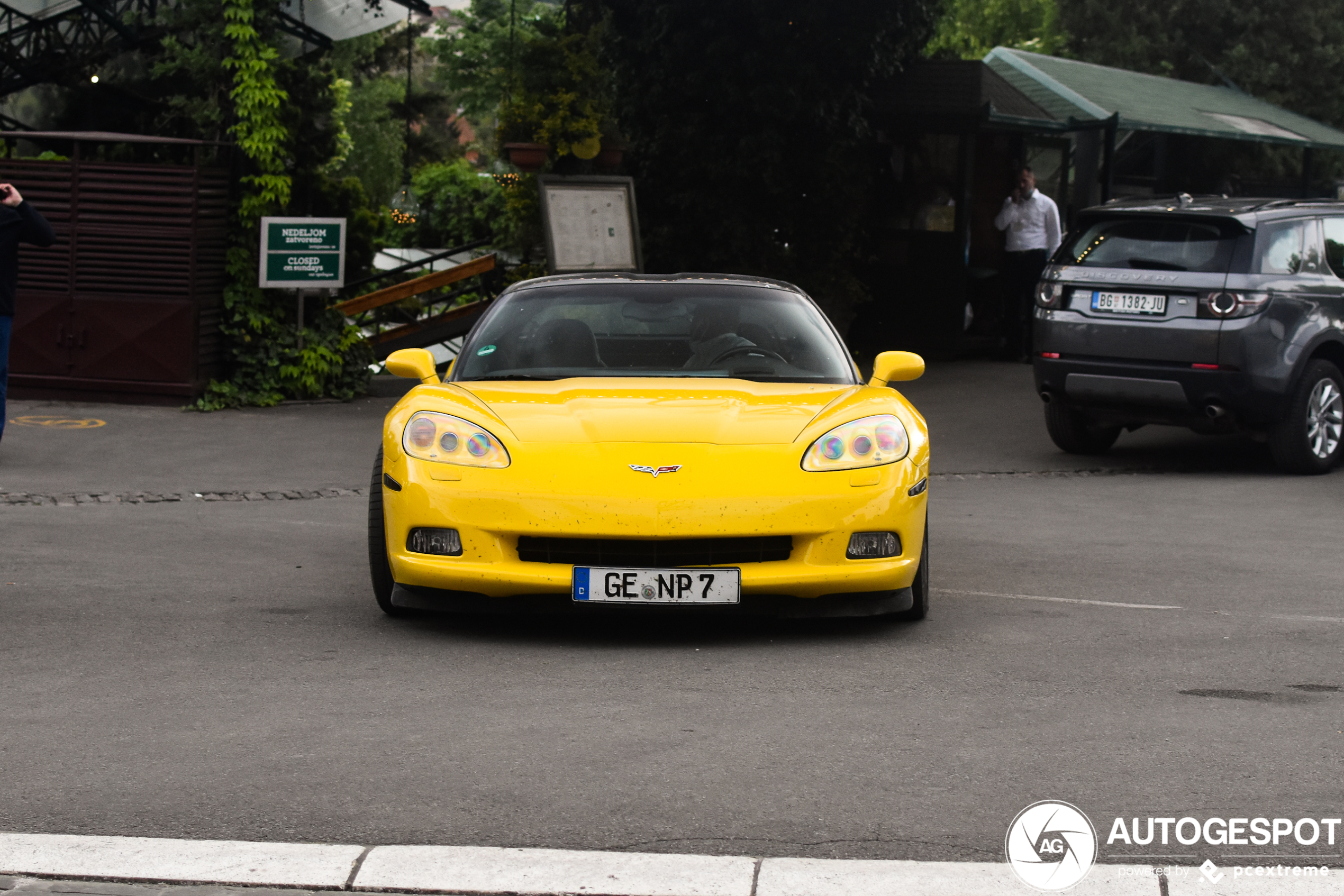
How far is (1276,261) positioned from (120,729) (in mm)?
8789

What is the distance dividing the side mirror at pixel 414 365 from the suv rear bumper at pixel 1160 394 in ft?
19.4

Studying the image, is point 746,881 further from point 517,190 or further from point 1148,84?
point 1148,84

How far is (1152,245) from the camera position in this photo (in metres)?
11.8

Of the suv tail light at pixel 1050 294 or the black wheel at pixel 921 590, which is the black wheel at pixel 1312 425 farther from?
the black wheel at pixel 921 590

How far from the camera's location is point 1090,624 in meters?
6.63

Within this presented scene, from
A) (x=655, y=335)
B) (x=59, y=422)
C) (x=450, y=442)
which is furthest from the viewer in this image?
(x=59, y=422)

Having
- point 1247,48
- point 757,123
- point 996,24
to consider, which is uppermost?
point 996,24

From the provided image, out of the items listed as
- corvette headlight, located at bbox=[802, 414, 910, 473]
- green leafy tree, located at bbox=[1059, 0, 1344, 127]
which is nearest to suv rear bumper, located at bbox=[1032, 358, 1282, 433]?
corvette headlight, located at bbox=[802, 414, 910, 473]

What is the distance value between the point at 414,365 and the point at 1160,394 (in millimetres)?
6025

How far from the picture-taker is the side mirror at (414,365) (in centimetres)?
719

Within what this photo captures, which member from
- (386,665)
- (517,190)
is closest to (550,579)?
(386,665)

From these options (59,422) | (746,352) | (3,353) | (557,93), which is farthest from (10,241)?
(557,93)

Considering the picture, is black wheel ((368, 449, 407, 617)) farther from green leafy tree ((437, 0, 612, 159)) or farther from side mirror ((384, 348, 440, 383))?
green leafy tree ((437, 0, 612, 159))

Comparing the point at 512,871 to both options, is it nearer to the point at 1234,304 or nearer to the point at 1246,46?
the point at 1234,304
